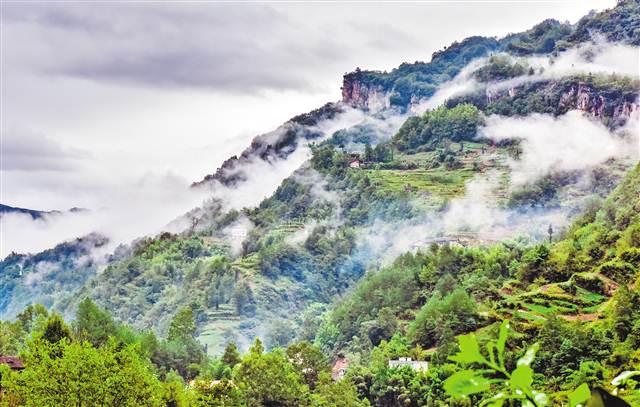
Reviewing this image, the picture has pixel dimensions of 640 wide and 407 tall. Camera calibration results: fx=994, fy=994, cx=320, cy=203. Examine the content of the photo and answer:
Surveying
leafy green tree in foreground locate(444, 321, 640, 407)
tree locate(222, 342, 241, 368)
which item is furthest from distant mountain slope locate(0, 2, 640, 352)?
leafy green tree in foreground locate(444, 321, 640, 407)

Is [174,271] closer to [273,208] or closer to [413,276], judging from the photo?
[273,208]

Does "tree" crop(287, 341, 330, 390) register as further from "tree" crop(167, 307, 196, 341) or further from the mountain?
"tree" crop(167, 307, 196, 341)

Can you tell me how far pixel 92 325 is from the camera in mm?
70000

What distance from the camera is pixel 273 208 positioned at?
164000mm

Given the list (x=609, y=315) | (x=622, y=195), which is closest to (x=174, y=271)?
(x=622, y=195)

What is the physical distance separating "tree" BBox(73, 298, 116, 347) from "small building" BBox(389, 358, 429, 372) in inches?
783

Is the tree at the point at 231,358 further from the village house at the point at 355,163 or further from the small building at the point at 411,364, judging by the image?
the village house at the point at 355,163

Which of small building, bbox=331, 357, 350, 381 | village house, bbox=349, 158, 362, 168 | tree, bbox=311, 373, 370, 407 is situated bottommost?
small building, bbox=331, 357, 350, 381

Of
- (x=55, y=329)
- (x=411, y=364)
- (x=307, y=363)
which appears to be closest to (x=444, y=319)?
(x=411, y=364)

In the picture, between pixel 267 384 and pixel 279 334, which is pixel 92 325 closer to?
pixel 267 384

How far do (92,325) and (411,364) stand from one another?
22496 mm

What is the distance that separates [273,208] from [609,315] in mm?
107469

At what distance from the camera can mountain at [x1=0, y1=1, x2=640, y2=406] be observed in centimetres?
6519

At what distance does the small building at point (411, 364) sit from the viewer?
219ft
